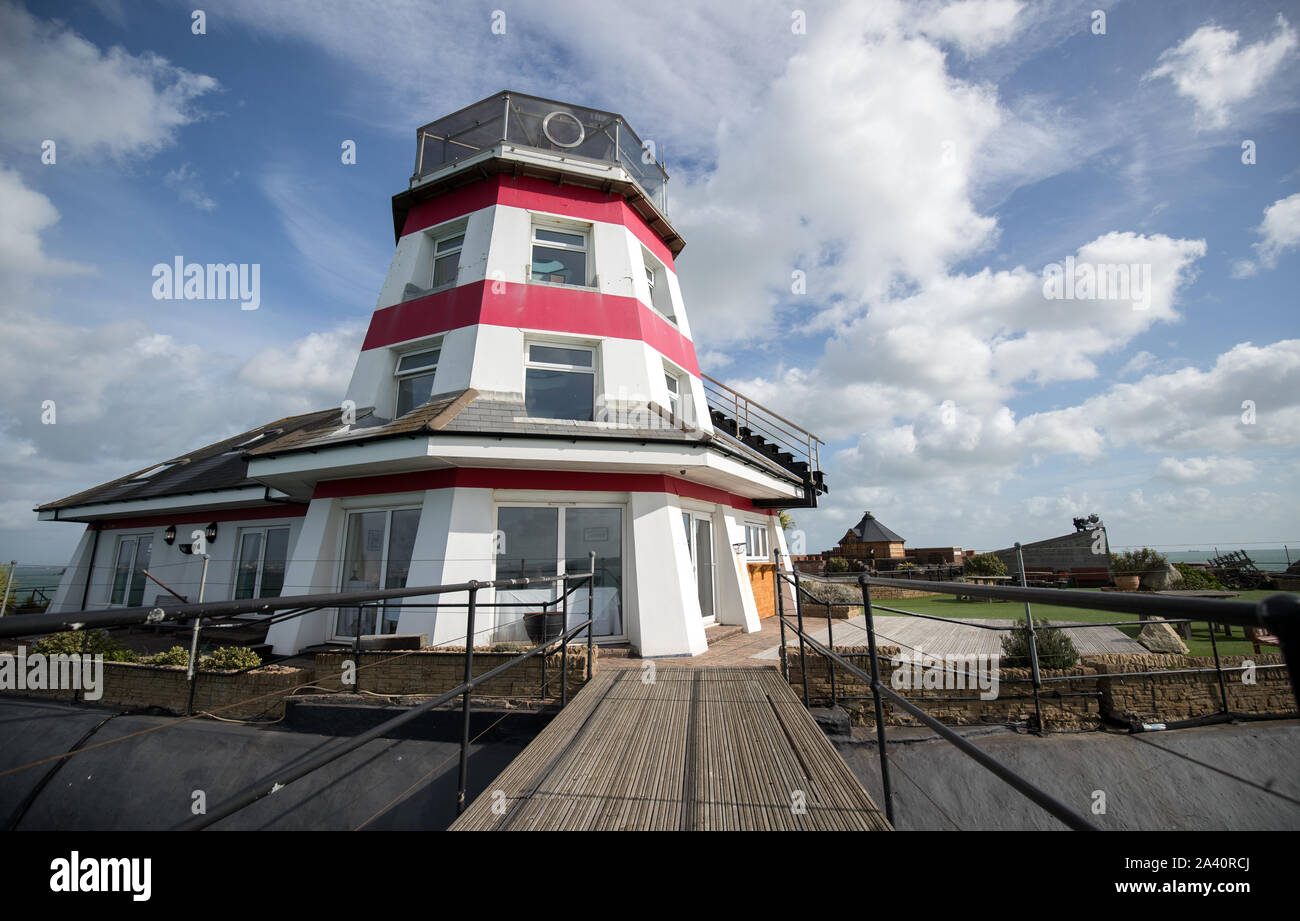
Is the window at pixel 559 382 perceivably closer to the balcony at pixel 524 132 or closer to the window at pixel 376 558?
the window at pixel 376 558

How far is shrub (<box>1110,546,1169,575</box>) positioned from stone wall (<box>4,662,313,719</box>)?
19.4 meters

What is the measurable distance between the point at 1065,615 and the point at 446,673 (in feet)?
47.1

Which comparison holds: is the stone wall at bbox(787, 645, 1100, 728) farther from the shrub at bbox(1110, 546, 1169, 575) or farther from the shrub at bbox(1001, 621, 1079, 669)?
the shrub at bbox(1110, 546, 1169, 575)

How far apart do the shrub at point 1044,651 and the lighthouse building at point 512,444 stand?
3.98m

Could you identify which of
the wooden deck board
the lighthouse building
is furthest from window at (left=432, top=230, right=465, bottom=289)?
the wooden deck board

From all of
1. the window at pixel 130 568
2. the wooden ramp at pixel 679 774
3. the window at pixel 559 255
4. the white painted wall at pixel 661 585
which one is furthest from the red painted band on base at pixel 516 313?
the window at pixel 130 568

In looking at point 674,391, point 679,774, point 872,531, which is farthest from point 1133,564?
point 679,774

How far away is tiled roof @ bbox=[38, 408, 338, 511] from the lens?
1162cm

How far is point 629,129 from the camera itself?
11.4 m

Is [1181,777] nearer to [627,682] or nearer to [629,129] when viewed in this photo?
[627,682]

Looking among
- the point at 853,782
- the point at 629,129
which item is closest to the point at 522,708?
the point at 853,782

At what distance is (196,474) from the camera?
41.8 feet

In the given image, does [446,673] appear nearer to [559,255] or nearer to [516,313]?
[516,313]

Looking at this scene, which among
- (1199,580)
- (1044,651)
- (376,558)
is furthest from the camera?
(1199,580)
